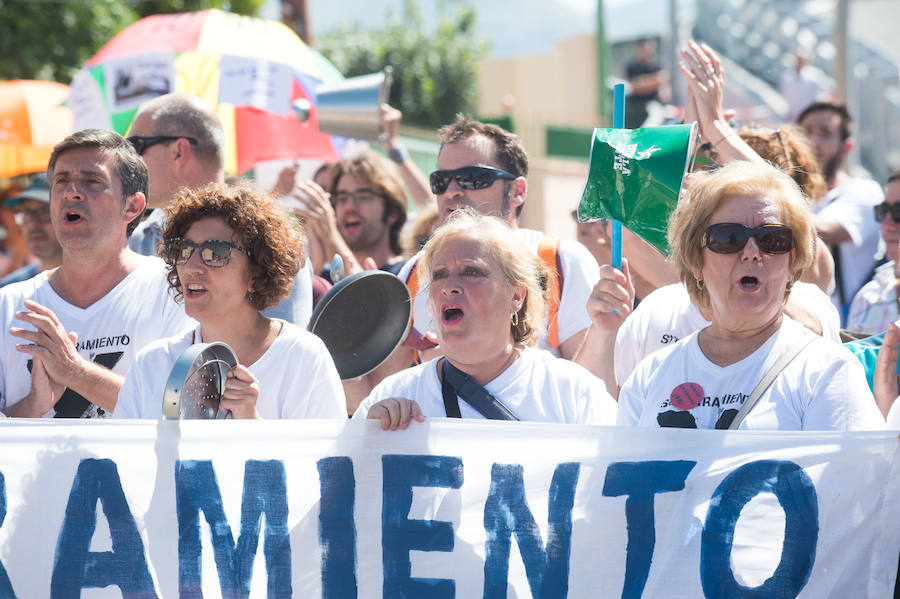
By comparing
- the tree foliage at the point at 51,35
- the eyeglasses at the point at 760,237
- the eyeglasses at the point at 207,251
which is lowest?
the eyeglasses at the point at 207,251

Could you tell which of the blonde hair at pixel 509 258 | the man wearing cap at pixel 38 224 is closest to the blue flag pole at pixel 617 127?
the blonde hair at pixel 509 258

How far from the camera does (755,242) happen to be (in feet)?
9.77

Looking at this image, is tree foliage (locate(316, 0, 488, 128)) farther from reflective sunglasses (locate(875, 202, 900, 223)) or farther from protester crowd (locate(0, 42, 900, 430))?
protester crowd (locate(0, 42, 900, 430))

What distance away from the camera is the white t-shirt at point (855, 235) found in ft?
17.4

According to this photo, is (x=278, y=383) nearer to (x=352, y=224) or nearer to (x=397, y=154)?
(x=352, y=224)

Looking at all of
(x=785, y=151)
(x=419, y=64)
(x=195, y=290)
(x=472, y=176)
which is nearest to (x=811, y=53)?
(x=785, y=151)

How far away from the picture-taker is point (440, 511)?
3016 mm

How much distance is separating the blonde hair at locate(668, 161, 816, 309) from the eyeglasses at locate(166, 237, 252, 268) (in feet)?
4.29

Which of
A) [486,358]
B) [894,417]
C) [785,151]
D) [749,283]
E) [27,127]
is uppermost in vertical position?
[27,127]

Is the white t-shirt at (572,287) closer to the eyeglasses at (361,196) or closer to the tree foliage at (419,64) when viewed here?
the eyeglasses at (361,196)

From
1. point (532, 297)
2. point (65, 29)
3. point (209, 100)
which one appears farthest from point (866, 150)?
point (532, 297)

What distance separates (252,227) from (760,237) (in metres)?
1.49

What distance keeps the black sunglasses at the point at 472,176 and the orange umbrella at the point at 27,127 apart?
396 cm

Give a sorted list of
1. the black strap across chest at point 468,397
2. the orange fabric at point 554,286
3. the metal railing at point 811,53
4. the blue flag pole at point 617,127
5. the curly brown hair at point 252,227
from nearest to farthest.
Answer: the black strap across chest at point 468,397
the blue flag pole at point 617,127
the curly brown hair at point 252,227
the orange fabric at point 554,286
the metal railing at point 811,53
